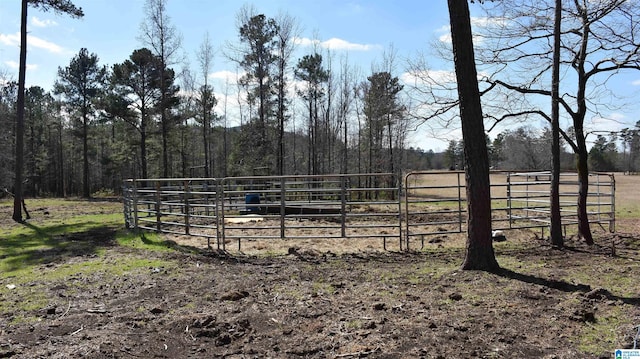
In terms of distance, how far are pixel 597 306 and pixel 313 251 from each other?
4610mm

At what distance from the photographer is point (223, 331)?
4.00 metres

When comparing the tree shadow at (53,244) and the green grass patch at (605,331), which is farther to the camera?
the tree shadow at (53,244)

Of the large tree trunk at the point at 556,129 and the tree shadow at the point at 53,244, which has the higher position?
the large tree trunk at the point at 556,129

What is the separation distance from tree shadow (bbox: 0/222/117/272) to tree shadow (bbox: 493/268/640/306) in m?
7.28

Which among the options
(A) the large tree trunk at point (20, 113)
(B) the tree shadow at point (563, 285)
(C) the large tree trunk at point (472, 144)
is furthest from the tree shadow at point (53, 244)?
(B) the tree shadow at point (563, 285)

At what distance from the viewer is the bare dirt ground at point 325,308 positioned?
141 inches

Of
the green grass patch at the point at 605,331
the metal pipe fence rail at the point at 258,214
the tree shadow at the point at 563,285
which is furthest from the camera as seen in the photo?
the metal pipe fence rail at the point at 258,214

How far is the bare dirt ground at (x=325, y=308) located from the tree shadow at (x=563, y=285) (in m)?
0.02

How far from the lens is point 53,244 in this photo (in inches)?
362

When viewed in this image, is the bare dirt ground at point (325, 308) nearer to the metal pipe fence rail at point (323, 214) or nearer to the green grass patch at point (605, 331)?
the green grass patch at point (605, 331)

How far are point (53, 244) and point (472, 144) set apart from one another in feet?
29.0

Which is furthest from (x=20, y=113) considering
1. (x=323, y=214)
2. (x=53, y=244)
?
(x=323, y=214)

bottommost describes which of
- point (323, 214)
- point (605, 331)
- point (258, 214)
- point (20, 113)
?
point (605, 331)

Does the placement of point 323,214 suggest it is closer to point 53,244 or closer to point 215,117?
point 53,244
